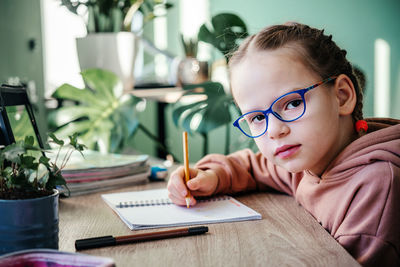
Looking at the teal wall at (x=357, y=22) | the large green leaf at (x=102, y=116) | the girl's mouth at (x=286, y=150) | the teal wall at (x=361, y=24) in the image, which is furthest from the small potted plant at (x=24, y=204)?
the teal wall at (x=361, y=24)

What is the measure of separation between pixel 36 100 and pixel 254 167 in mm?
1496

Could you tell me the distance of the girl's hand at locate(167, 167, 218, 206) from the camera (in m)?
0.88

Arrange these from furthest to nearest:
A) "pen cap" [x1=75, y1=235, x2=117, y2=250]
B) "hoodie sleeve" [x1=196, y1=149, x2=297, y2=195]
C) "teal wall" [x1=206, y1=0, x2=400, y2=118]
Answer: "teal wall" [x1=206, y1=0, x2=400, y2=118]
"hoodie sleeve" [x1=196, y1=149, x2=297, y2=195]
"pen cap" [x1=75, y1=235, x2=117, y2=250]

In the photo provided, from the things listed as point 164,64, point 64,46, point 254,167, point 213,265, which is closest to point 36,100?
point 64,46

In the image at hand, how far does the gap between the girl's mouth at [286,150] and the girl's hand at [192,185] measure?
0.61ft

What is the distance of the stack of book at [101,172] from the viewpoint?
0.99 m

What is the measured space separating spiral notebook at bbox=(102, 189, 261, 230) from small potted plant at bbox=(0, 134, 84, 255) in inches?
8.0

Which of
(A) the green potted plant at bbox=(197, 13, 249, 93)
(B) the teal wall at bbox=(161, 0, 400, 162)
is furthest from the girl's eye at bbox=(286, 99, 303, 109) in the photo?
(B) the teal wall at bbox=(161, 0, 400, 162)

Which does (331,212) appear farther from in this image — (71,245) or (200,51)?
(200,51)

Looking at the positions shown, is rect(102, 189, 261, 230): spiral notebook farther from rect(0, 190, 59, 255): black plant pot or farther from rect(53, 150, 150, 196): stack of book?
rect(0, 190, 59, 255): black plant pot

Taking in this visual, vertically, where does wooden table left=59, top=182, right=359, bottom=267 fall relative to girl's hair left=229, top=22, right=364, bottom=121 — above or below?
below

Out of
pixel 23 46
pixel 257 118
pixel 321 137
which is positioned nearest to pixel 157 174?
pixel 257 118

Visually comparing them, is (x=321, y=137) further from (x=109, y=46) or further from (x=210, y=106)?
(x=109, y=46)

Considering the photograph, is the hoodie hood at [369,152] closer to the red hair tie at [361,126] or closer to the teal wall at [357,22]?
the red hair tie at [361,126]
